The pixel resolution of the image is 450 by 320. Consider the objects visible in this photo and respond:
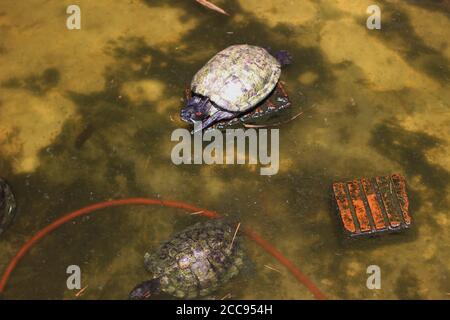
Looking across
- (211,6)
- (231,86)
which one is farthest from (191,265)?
(211,6)

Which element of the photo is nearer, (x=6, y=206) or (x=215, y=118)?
(x=6, y=206)

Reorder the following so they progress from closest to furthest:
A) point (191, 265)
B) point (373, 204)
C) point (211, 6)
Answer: point (191, 265) < point (373, 204) < point (211, 6)

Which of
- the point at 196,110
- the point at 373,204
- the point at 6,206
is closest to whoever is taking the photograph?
the point at 6,206

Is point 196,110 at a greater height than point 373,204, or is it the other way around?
point 196,110

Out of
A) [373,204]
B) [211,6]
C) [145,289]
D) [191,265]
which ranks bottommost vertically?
[145,289]

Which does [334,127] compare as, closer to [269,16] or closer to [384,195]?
[384,195]

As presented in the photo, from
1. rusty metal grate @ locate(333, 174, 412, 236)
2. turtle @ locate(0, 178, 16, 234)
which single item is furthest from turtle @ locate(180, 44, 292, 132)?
turtle @ locate(0, 178, 16, 234)

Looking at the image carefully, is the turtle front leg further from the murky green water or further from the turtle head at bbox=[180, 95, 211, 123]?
the murky green water

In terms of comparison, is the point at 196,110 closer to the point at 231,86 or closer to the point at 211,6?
the point at 231,86
